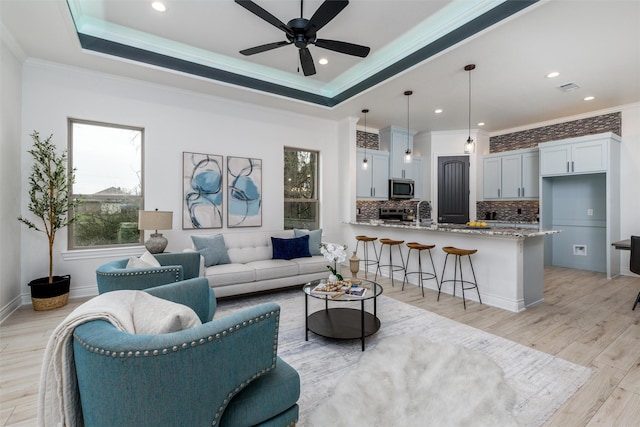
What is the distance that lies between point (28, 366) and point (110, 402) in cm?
216

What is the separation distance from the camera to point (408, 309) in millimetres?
3428

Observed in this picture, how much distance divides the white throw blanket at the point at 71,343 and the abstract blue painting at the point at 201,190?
345cm

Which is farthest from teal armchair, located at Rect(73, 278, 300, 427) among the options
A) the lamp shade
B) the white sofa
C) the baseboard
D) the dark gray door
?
the dark gray door

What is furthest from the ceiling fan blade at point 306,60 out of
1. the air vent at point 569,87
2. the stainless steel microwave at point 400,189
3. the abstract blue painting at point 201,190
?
the air vent at point 569,87

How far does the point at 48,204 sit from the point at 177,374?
376 cm

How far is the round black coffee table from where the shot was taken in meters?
2.50

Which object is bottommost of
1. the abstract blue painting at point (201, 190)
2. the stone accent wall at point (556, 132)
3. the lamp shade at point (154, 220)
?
the lamp shade at point (154, 220)

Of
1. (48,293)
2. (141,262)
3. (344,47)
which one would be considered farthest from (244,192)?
(344,47)

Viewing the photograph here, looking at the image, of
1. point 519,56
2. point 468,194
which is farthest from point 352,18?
point 468,194

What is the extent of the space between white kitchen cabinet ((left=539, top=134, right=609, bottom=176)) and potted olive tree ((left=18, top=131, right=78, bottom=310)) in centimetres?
Answer: 784

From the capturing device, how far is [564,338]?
267cm

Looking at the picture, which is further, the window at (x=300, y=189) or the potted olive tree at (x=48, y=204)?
the window at (x=300, y=189)

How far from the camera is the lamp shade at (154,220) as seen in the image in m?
3.61

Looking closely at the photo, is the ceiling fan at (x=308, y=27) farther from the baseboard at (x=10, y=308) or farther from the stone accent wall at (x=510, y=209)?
the stone accent wall at (x=510, y=209)
